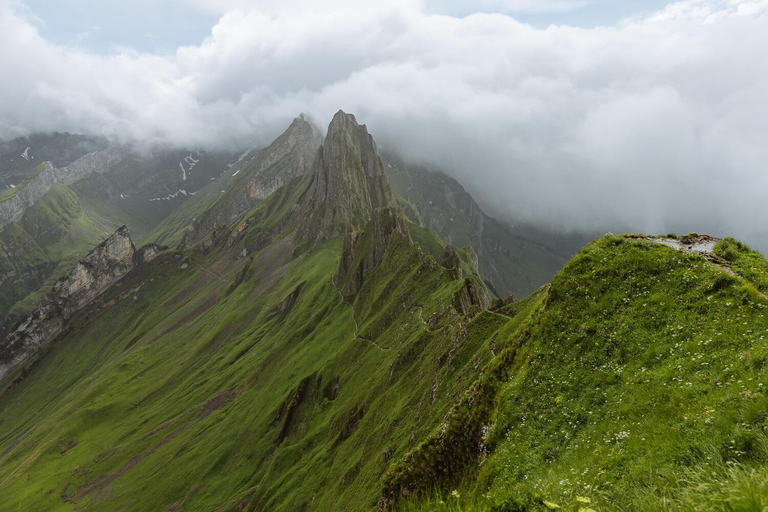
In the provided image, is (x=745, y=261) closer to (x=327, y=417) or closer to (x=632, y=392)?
(x=632, y=392)

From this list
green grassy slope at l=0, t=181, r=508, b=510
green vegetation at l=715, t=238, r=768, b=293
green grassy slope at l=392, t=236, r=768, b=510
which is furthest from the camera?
green grassy slope at l=0, t=181, r=508, b=510

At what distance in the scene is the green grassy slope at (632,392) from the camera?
41.3 feet

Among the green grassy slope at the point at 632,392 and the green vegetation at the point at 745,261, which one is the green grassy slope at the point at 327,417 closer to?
the green grassy slope at the point at 632,392

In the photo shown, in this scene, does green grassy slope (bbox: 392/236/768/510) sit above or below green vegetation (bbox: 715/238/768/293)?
below

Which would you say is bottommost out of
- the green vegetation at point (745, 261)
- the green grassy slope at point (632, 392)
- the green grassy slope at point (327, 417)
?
the green grassy slope at point (327, 417)

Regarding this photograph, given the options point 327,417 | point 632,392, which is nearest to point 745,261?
point 632,392

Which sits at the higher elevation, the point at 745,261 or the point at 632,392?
the point at 745,261

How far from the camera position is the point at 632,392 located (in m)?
19.8

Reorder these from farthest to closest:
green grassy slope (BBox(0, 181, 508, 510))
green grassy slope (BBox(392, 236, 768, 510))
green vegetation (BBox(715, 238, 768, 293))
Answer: green grassy slope (BBox(0, 181, 508, 510)) < green vegetation (BBox(715, 238, 768, 293)) < green grassy slope (BBox(392, 236, 768, 510))

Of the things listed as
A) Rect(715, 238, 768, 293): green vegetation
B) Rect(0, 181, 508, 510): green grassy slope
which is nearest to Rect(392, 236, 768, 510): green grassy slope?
Rect(715, 238, 768, 293): green vegetation

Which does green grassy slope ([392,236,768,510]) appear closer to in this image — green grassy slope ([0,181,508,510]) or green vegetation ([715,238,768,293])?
green vegetation ([715,238,768,293])

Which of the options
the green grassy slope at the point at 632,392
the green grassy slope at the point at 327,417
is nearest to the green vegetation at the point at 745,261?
the green grassy slope at the point at 632,392

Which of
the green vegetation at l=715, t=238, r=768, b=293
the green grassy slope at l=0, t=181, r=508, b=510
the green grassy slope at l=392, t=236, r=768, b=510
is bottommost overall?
the green grassy slope at l=0, t=181, r=508, b=510

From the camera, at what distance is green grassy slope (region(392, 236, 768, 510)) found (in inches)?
496
